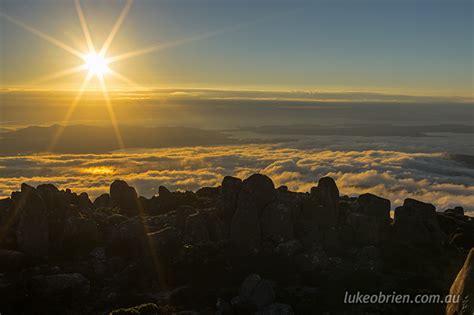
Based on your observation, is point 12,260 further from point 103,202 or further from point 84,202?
point 103,202

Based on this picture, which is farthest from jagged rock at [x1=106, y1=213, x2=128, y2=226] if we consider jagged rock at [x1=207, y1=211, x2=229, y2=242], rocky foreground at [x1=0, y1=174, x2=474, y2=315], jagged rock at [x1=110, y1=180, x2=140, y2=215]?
jagged rock at [x1=207, y1=211, x2=229, y2=242]

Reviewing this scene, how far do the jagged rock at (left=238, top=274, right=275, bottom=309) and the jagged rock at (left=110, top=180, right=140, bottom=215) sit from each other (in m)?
39.5

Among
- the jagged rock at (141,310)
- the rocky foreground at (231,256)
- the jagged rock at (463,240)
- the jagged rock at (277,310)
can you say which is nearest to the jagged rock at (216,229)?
the rocky foreground at (231,256)

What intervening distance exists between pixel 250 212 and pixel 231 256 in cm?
613

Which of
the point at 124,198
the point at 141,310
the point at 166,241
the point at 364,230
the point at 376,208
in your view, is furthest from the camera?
the point at 124,198

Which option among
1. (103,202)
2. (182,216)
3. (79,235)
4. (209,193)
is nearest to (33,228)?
(79,235)

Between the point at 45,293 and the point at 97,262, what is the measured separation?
33.3ft

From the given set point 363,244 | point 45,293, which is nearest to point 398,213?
point 363,244

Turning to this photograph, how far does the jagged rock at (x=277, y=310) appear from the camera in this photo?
142 ft

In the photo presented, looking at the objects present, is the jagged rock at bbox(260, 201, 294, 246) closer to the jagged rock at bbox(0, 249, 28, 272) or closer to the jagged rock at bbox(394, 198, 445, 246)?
the jagged rock at bbox(394, 198, 445, 246)

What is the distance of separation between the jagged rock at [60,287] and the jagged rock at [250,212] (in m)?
19.3

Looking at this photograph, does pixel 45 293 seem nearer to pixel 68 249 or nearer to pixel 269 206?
pixel 68 249

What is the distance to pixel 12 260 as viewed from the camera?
54719 millimetres

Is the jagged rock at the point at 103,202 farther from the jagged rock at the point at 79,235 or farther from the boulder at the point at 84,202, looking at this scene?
the jagged rock at the point at 79,235
